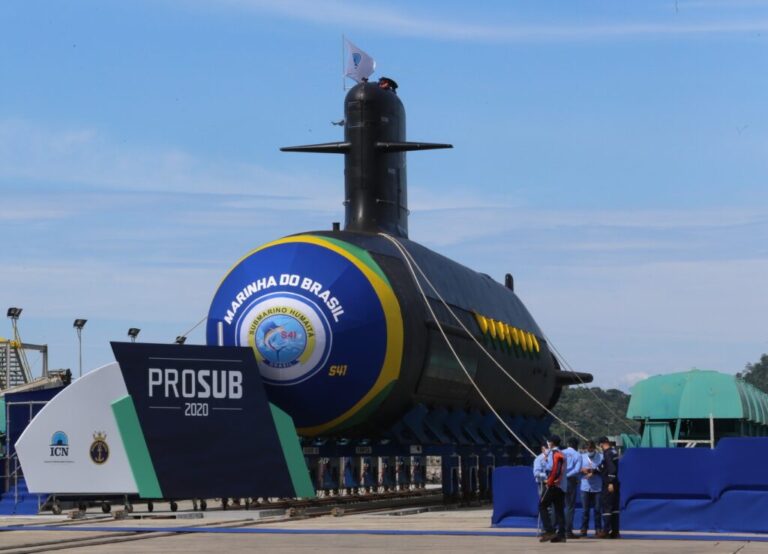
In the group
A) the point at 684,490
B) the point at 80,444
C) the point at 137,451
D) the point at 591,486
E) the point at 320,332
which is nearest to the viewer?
the point at 591,486

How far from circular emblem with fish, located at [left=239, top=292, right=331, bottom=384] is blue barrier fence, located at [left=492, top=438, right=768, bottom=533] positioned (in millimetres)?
5751

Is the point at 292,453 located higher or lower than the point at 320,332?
lower

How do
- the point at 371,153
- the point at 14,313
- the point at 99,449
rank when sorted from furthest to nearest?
the point at 14,313, the point at 371,153, the point at 99,449

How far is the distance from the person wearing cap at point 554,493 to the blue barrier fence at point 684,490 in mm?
1835

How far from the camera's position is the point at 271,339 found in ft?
92.8

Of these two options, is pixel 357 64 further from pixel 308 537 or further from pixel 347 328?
pixel 308 537

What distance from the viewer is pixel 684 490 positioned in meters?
22.8

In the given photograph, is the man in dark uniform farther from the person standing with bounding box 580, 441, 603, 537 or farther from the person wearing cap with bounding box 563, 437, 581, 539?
the person wearing cap with bounding box 563, 437, 581, 539

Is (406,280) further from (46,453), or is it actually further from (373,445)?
(46,453)

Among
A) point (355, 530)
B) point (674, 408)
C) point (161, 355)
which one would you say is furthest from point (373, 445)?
point (674, 408)

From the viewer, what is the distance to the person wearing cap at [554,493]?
20844mm

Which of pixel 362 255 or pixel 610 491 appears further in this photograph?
pixel 362 255

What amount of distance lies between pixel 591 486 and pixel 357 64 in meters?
16.3

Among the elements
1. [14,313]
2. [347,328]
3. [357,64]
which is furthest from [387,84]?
[14,313]
